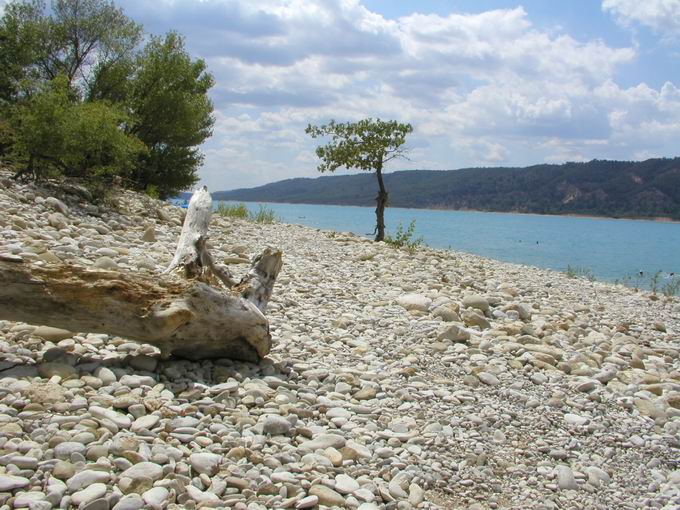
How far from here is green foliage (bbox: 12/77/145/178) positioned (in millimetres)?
12273

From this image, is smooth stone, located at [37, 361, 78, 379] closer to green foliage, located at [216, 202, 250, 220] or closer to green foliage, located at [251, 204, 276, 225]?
green foliage, located at [216, 202, 250, 220]

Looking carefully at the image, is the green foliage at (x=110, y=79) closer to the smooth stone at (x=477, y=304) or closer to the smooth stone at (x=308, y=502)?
the smooth stone at (x=477, y=304)

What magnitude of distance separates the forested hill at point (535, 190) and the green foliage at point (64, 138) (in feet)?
150

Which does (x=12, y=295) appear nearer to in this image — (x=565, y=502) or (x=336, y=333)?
(x=336, y=333)

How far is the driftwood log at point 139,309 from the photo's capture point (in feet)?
14.0

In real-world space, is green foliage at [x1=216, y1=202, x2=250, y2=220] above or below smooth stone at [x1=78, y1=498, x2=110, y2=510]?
above

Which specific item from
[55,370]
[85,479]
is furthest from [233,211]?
[85,479]

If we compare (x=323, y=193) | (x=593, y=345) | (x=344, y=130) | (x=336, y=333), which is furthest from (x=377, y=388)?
(x=323, y=193)

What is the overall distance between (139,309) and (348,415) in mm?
1785

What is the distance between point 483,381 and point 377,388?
1110 mm

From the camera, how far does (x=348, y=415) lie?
4.44 metres

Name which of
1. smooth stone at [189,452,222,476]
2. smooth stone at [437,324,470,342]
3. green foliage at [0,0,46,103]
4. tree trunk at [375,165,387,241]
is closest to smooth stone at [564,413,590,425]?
smooth stone at [437,324,470,342]

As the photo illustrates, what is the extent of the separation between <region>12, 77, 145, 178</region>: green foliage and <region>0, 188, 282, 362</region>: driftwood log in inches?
359

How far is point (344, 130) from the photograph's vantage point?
1855cm
